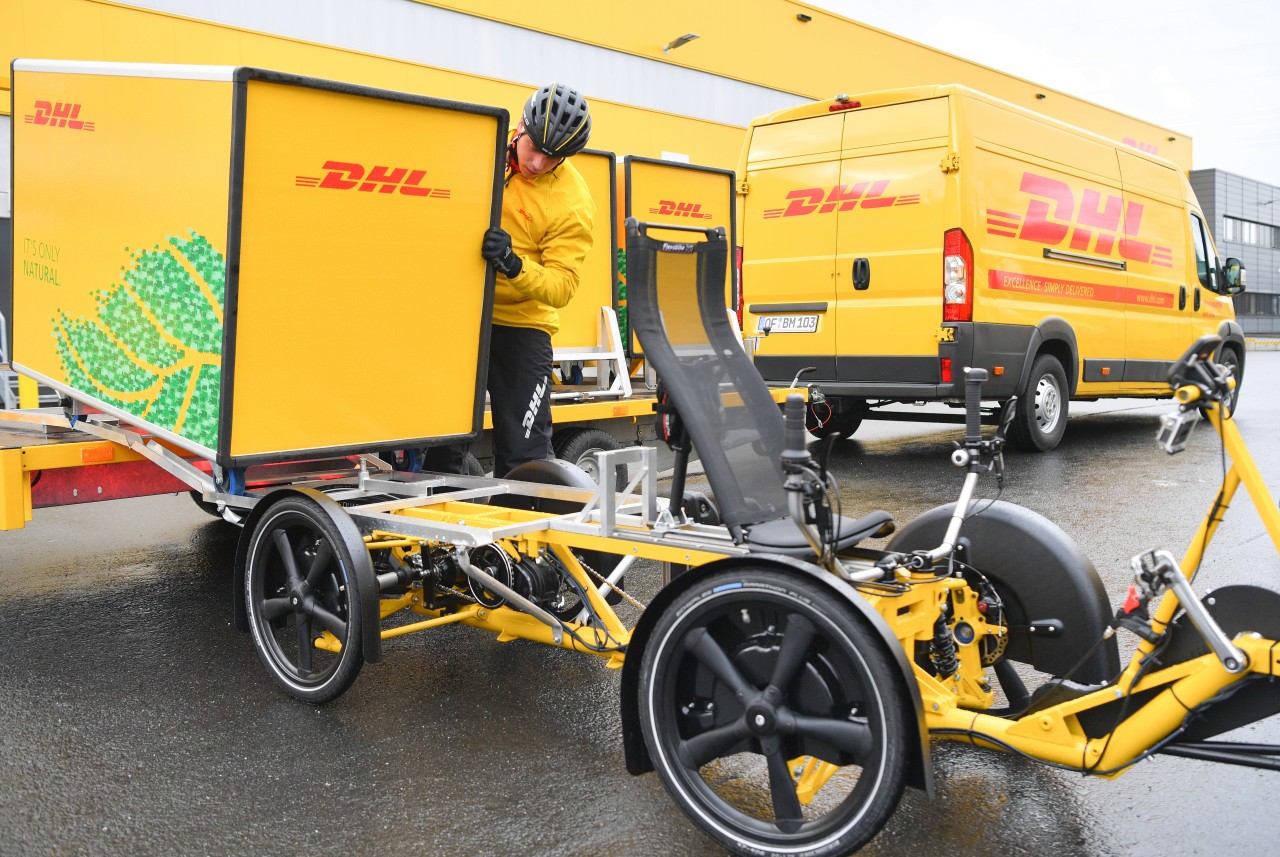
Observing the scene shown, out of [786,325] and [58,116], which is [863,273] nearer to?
[786,325]

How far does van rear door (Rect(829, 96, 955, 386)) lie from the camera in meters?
8.62

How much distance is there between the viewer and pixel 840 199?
9.09 m

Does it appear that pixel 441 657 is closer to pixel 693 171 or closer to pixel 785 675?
pixel 785 675

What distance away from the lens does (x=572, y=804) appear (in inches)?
→ 120

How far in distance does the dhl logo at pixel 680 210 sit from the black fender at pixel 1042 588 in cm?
541

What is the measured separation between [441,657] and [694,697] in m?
1.87

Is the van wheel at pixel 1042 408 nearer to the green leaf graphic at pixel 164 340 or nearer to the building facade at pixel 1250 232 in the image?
the green leaf graphic at pixel 164 340

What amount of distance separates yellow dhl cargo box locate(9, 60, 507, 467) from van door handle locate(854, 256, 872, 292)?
17.1 ft

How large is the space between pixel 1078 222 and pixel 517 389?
706cm

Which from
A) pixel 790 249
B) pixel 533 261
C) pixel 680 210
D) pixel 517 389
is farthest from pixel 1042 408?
pixel 533 261

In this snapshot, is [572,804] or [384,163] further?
[384,163]

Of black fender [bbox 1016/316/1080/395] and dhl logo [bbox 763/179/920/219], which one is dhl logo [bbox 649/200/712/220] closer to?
dhl logo [bbox 763/179/920/219]

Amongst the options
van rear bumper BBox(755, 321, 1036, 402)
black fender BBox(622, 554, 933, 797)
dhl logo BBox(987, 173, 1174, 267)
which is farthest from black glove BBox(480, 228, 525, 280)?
dhl logo BBox(987, 173, 1174, 267)

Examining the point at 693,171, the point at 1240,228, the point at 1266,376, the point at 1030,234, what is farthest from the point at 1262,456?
the point at 1240,228
